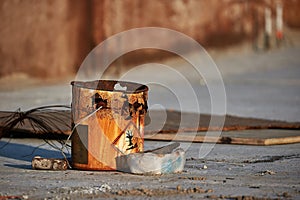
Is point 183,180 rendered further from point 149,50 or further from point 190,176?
point 149,50

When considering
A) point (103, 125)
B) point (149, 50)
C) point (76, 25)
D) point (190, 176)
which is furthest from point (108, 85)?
point (149, 50)

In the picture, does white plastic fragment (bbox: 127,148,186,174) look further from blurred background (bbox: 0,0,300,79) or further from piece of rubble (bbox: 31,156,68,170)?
blurred background (bbox: 0,0,300,79)

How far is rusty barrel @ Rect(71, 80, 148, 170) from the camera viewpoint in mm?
5551

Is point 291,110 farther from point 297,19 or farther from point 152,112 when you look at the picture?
point 297,19

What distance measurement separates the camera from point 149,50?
1403cm

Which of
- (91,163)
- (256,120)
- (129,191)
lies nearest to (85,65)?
(256,120)

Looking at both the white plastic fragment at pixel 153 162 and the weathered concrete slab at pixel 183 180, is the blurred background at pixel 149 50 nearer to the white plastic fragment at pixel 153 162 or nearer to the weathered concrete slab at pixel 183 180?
the weathered concrete slab at pixel 183 180

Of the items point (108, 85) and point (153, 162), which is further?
point (108, 85)

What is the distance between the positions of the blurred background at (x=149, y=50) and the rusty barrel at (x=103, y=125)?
4.25 metres

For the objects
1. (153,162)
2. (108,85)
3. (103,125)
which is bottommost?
(153,162)

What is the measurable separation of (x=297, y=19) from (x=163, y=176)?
462 inches

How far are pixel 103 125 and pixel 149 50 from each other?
854 cm

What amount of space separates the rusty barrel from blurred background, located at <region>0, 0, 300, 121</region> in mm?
4252

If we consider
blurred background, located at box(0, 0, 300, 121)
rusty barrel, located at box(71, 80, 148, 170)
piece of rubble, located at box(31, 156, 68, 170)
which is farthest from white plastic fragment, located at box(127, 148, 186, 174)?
blurred background, located at box(0, 0, 300, 121)
